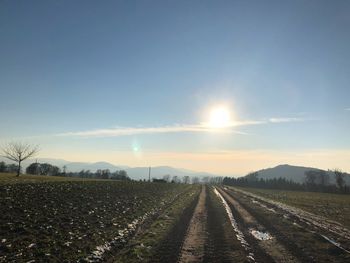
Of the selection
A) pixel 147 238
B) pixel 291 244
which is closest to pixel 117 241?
pixel 147 238

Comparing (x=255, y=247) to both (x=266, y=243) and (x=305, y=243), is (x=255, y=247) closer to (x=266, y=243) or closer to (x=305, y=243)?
(x=266, y=243)

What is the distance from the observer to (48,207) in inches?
947

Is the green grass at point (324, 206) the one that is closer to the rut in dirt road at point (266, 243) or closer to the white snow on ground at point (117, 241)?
the rut in dirt road at point (266, 243)

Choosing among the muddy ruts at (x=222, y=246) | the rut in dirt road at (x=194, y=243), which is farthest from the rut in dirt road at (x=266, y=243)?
the rut in dirt road at (x=194, y=243)

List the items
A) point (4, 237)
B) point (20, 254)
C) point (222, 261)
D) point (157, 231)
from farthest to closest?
point (157, 231) → point (4, 237) → point (222, 261) → point (20, 254)

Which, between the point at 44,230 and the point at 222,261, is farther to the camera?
the point at 44,230

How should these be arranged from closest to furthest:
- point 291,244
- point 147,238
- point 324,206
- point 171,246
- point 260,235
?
point 171,246 → point 291,244 → point 147,238 → point 260,235 → point 324,206

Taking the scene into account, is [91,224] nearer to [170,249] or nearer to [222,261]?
[170,249]

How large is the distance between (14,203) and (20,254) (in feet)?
43.4

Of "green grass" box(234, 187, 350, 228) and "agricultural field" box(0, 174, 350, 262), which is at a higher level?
"agricultural field" box(0, 174, 350, 262)

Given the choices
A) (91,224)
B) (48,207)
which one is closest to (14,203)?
(48,207)

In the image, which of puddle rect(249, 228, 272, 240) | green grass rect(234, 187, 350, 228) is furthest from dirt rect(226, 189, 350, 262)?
green grass rect(234, 187, 350, 228)

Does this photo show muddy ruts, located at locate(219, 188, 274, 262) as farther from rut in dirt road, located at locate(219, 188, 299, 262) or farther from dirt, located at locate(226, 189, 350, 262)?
dirt, located at locate(226, 189, 350, 262)

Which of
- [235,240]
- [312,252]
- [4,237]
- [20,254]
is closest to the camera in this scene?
[20,254]
